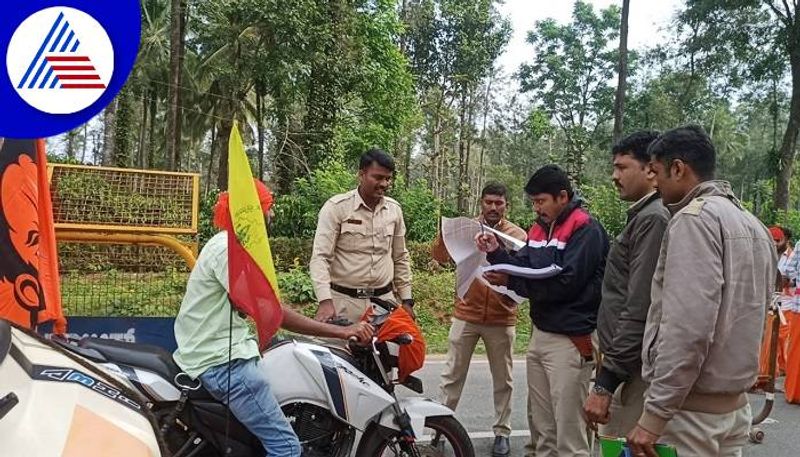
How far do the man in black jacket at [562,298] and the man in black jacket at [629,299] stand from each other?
0.42m

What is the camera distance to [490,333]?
183 inches

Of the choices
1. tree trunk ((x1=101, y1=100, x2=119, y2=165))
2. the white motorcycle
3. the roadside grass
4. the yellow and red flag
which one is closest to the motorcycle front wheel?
the white motorcycle

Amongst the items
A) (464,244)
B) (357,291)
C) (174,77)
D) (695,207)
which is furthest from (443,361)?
(174,77)

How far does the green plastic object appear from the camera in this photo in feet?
7.36

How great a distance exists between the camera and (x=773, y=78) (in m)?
21.5

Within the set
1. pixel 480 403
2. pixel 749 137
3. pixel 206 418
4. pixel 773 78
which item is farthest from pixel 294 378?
pixel 749 137

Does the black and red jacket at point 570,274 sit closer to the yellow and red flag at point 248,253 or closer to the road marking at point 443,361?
the yellow and red flag at point 248,253

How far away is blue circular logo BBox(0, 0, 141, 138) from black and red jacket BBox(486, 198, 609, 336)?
7.44 ft

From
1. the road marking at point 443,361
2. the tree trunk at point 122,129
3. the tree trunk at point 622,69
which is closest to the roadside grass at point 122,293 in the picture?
the road marking at point 443,361

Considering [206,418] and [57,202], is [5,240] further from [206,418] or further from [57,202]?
[206,418]

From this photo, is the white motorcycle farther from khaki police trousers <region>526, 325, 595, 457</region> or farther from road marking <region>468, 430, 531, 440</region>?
road marking <region>468, 430, 531, 440</region>

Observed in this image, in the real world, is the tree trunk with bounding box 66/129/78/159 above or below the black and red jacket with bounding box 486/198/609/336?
above

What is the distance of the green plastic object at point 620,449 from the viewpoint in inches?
88.4

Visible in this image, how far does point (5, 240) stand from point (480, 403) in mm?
3955
